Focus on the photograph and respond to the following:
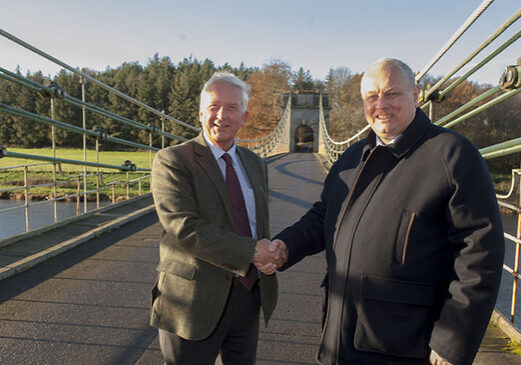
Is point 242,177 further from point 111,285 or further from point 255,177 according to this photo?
point 111,285

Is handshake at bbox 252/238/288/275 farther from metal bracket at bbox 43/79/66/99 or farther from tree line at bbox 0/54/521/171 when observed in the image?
tree line at bbox 0/54/521/171

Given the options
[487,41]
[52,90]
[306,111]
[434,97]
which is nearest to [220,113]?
[487,41]

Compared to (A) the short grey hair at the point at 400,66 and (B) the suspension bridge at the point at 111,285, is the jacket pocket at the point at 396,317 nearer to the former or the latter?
(A) the short grey hair at the point at 400,66

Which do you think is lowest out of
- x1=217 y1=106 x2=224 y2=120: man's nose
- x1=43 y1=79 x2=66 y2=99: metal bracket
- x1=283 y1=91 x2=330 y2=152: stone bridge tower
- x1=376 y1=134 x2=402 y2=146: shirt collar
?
x1=376 y1=134 x2=402 y2=146: shirt collar

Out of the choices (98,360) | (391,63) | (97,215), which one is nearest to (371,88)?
(391,63)

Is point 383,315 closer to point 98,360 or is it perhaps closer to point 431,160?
point 431,160

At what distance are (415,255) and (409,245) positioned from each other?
0.11 feet

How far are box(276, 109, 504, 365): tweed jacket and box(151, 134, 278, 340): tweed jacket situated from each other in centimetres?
37

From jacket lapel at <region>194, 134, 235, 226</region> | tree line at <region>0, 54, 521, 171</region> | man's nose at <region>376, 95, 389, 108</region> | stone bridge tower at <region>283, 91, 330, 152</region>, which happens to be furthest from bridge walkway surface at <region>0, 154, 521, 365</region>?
stone bridge tower at <region>283, 91, 330, 152</region>

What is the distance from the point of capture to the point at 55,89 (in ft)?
12.5

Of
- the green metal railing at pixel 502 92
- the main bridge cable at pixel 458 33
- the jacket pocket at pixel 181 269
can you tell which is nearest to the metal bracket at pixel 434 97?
the green metal railing at pixel 502 92

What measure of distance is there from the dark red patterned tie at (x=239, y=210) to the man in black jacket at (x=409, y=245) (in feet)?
1.01

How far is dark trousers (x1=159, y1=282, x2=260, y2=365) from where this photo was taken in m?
1.42

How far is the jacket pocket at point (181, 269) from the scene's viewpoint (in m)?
1.39
